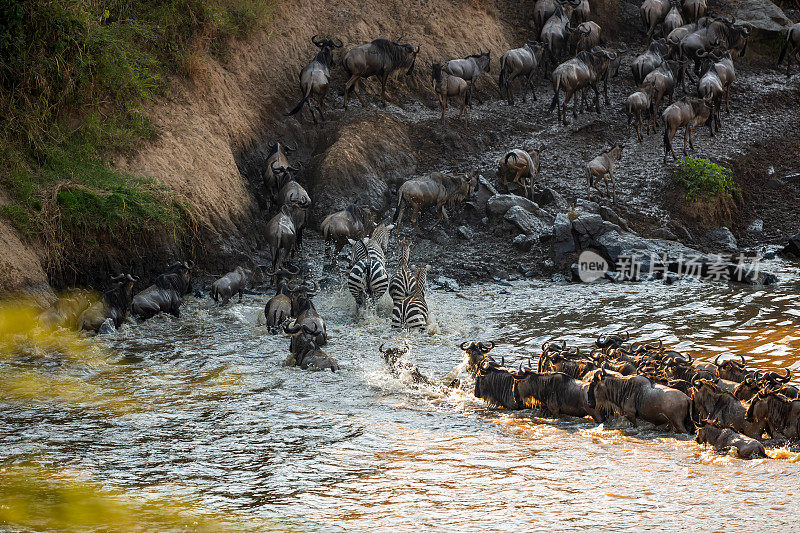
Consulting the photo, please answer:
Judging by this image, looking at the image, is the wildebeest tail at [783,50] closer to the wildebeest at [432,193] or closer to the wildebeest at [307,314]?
the wildebeest at [432,193]

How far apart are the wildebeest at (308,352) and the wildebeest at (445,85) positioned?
9205 mm

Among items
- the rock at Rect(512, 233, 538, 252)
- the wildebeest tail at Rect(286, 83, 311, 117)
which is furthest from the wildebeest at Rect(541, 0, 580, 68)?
the rock at Rect(512, 233, 538, 252)

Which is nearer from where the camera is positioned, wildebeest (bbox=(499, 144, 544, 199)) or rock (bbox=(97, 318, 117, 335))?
rock (bbox=(97, 318, 117, 335))

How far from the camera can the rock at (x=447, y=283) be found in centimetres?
1336

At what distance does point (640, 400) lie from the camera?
23.9 feet

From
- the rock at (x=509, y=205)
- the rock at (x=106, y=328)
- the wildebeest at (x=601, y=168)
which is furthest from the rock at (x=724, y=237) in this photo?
the rock at (x=106, y=328)

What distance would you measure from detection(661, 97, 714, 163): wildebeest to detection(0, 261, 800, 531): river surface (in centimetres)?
674

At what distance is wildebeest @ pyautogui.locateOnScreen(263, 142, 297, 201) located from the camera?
49.3 feet

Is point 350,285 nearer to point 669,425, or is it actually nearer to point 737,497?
point 669,425

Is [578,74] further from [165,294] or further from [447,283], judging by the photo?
[165,294]

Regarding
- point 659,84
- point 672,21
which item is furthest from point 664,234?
point 672,21

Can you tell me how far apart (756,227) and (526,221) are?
4.79m

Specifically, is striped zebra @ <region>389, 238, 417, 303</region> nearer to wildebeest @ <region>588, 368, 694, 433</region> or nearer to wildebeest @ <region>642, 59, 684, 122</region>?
wildebeest @ <region>588, 368, 694, 433</region>

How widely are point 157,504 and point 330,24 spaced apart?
15066 mm
